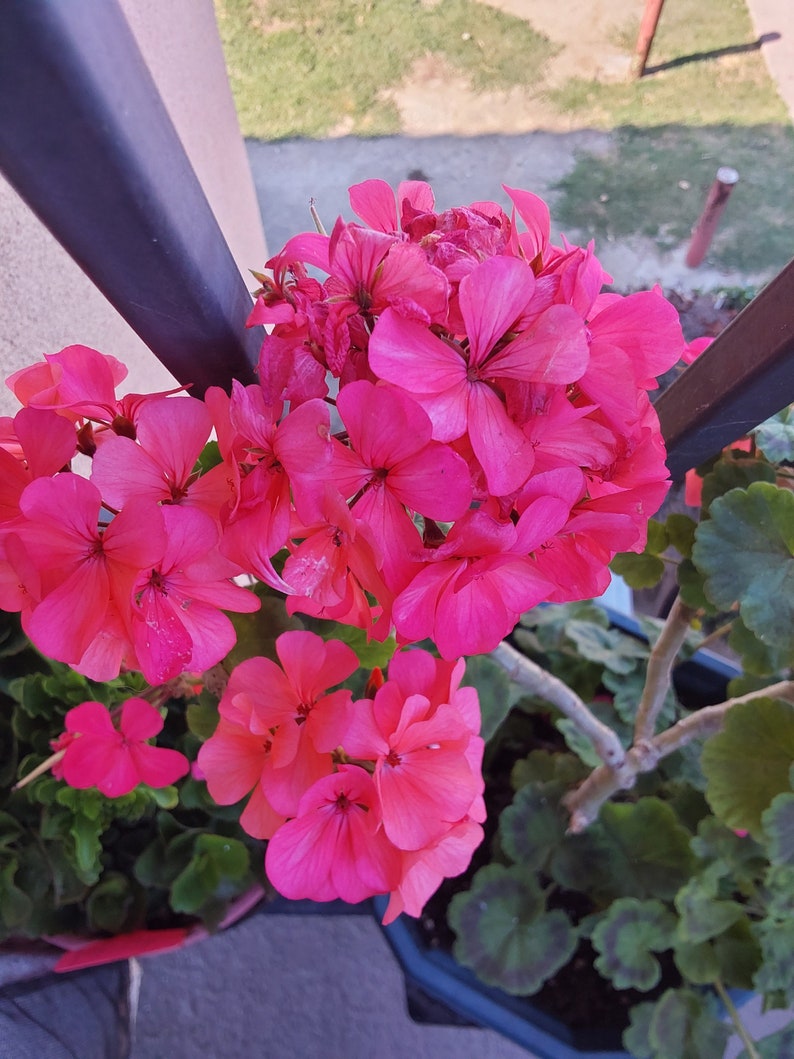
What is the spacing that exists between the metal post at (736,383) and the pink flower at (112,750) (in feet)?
1.25

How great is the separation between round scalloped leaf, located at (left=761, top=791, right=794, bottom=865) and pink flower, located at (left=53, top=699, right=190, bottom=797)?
446 mm

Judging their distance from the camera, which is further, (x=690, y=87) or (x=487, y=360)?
(x=690, y=87)

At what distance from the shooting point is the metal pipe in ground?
1.69 metres

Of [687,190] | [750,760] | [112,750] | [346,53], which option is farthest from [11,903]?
[346,53]

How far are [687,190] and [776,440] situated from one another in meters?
1.84

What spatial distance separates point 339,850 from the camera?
401 mm

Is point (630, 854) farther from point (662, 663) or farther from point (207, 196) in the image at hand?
point (207, 196)

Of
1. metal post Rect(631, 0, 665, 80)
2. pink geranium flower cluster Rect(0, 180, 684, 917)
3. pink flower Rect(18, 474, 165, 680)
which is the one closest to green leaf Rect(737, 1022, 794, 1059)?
pink geranium flower cluster Rect(0, 180, 684, 917)

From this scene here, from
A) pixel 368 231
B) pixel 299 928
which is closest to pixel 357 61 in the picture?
pixel 299 928

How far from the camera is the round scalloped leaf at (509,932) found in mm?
805

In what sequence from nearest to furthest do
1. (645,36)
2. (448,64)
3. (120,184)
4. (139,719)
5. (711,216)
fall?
(120,184) → (139,719) → (711,216) → (645,36) → (448,64)

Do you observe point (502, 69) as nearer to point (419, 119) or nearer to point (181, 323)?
point (419, 119)

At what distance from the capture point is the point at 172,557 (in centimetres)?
29

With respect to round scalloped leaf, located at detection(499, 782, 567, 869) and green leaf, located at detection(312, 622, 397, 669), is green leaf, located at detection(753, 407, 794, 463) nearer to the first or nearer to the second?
green leaf, located at detection(312, 622, 397, 669)
